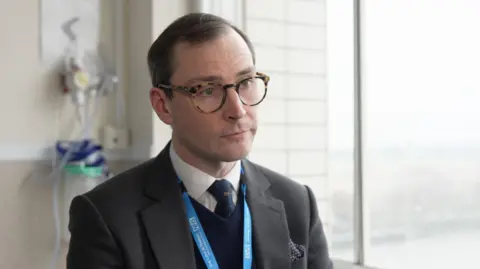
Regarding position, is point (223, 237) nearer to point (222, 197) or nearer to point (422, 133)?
point (222, 197)

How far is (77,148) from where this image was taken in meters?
2.34

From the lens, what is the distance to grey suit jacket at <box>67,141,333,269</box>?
4.09 feet

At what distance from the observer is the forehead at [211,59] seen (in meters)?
1.26

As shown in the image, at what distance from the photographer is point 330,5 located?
225cm

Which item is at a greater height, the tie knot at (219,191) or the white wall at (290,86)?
the white wall at (290,86)

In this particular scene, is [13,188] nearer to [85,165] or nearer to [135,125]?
[85,165]

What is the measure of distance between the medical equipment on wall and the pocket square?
1192 millimetres

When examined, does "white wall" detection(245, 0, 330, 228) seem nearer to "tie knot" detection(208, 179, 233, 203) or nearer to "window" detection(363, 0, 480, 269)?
"window" detection(363, 0, 480, 269)

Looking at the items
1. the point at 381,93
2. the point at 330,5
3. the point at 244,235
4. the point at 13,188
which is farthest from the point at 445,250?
the point at 13,188

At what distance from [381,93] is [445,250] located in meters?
0.56

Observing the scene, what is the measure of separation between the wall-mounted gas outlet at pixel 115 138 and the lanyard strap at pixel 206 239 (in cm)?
123

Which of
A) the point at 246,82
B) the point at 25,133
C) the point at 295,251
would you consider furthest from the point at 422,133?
the point at 25,133

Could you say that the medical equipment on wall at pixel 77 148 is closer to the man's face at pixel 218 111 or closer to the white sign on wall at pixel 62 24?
the white sign on wall at pixel 62 24

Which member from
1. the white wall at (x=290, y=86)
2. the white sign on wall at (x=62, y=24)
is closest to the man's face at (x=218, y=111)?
the white wall at (x=290, y=86)
